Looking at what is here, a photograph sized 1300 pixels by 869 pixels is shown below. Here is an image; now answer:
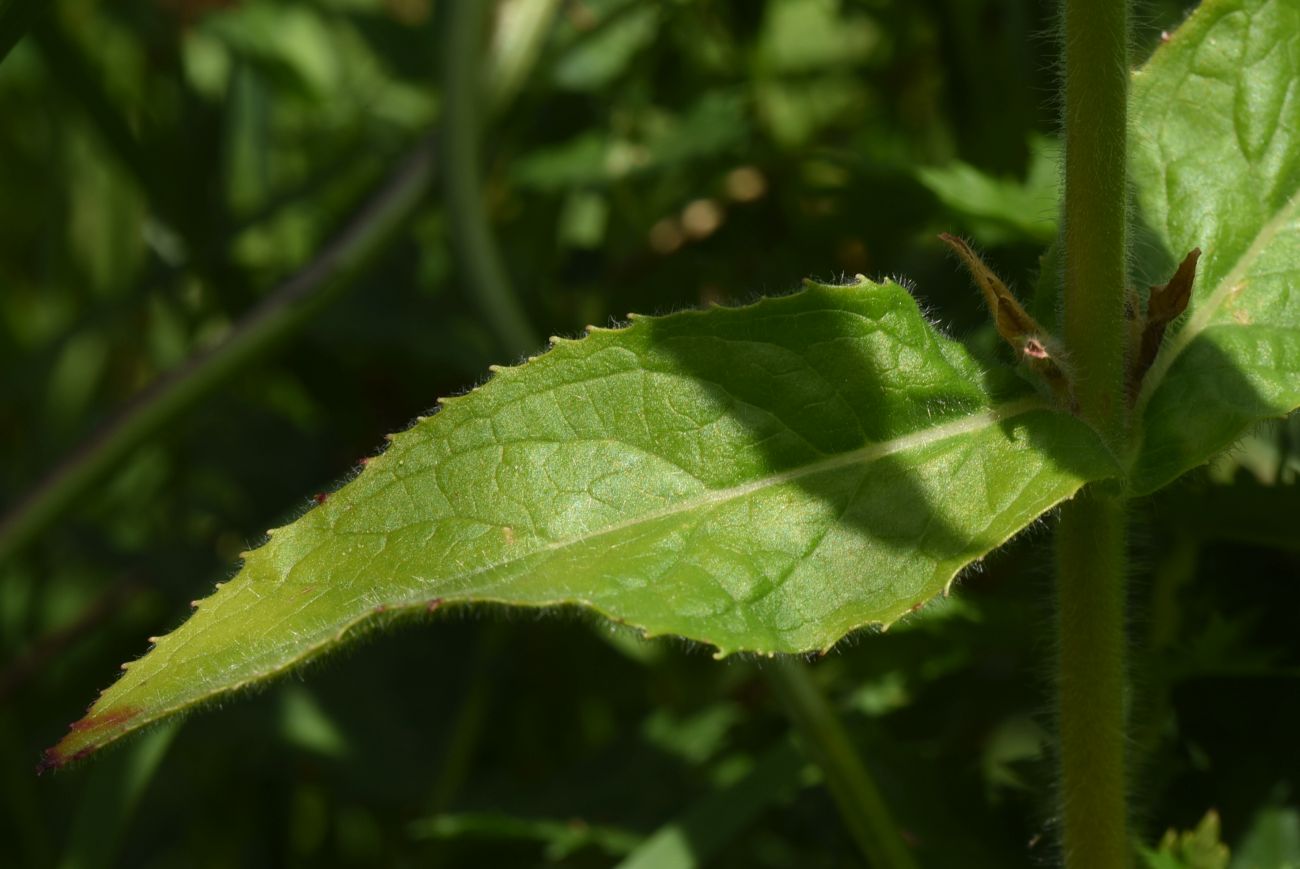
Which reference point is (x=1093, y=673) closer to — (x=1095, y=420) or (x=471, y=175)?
(x=1095, y=420)

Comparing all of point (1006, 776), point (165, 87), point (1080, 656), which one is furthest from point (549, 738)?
point (165, 87)

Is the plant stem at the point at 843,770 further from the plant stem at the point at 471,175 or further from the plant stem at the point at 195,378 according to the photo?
the plant stem at the point at 195,378

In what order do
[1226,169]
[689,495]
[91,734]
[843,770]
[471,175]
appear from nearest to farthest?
[91,734] → [689,495] → [1226,169] → [843,770] → [471,175]

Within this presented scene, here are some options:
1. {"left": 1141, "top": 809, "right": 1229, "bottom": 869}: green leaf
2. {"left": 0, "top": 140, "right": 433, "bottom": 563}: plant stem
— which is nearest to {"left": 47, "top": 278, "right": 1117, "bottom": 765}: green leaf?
{"left": 1141, "top": 809, "right": 1229, "bottom": 869}: green leaf

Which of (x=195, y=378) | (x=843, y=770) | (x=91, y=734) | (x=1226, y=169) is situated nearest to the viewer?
(x=91, y=734)

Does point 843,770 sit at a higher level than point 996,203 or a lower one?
lower

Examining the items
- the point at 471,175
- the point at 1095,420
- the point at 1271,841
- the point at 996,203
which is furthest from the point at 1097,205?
the point at 471,175
